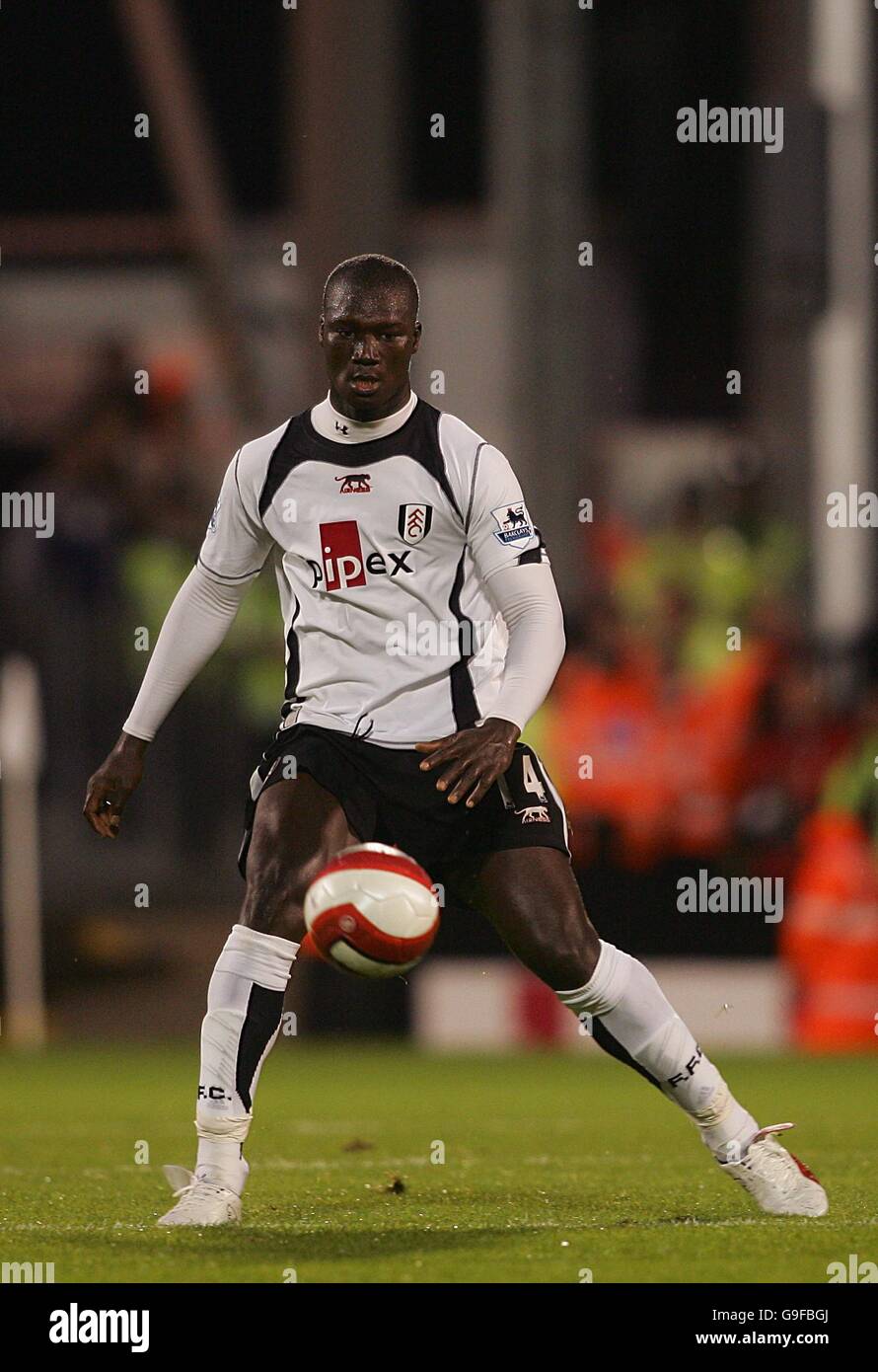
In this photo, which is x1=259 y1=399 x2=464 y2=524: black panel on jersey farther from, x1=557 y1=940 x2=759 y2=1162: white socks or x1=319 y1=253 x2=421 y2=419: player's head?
x1=557 y1=940 x2=759 y2=1162: white socks

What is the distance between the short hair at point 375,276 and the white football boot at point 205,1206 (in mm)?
→ 2090

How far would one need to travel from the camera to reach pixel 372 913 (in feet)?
18.8

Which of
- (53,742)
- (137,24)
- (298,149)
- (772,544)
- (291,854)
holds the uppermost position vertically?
(137,24)

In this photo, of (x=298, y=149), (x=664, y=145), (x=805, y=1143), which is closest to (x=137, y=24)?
(x=298, y=149)

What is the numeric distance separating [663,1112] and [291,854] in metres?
4.12

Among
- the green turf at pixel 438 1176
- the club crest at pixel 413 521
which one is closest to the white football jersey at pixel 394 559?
the club crest at pixel 413 521

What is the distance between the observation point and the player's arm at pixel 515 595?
6148 millimetres

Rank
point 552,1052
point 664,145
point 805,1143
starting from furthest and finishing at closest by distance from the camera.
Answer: point 664,145 → point 552,1052 → point 805,1143

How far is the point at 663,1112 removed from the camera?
9.83 m

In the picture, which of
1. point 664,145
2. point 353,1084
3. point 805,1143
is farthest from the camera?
point 664,145

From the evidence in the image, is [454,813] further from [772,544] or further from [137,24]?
[137,24]

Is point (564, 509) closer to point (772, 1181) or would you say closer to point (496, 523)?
point (496, 523)

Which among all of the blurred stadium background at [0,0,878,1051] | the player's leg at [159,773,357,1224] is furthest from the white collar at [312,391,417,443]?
the blurred stadium background at [0,0,878,1051]

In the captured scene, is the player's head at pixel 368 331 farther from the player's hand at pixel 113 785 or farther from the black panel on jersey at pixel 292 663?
the player's hand at pixel 113 785
